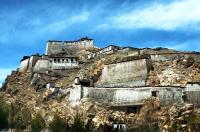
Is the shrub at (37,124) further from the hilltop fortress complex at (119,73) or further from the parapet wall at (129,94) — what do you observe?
the parapet wall at (129,94)

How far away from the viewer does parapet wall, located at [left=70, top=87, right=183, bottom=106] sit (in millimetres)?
60906

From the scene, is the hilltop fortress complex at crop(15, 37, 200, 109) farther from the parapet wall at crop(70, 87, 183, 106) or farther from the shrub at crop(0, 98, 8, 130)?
the shrub at crop(0, 98, 8, 130)

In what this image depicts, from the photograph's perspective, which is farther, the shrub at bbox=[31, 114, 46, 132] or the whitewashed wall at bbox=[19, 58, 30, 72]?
the whitewashed wall at bbox=[19, 58, 30, 72]

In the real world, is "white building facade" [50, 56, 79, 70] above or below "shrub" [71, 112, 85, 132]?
above

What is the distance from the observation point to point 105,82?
7412 centimetres

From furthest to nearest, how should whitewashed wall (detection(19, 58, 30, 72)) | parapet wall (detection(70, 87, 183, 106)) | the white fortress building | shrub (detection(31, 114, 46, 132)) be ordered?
the white fortress building < whitewashed wall (detection(19, 58, 30, 72)) < shrub (detection(31, 114, 46, 132)) < parapet wall (detection(70, 87, 183, 106))

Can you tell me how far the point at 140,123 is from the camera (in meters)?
59.5

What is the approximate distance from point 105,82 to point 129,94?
38.3 ft

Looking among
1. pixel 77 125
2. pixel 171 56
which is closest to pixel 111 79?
pixel 171 56

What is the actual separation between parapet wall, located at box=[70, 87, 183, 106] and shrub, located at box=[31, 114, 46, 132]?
20.7 ft

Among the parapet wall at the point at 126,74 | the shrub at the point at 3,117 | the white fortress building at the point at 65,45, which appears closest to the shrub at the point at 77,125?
the parapet wall at the point at 126,74

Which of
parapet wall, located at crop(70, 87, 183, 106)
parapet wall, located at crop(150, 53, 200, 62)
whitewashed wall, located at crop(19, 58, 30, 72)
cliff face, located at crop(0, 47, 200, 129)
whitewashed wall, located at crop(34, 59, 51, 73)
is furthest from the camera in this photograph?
whitewashed wall, located at crop(19, 58, 30, 72)

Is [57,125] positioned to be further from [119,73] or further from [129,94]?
[119,73]

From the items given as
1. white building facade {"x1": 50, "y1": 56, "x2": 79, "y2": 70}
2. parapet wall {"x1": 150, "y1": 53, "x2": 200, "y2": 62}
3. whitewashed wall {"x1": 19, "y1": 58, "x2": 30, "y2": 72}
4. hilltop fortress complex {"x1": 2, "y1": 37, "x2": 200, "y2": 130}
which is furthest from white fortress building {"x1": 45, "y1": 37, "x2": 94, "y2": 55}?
parapet wall {"x1": 150, "y1": 53, "x2": 200, "y2": 62}
